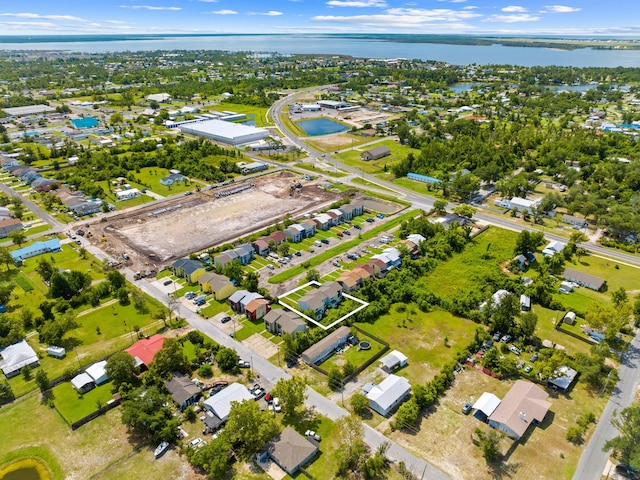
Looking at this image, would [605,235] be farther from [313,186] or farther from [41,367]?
[41,367]

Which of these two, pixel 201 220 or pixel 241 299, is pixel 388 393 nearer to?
pixel 241 299

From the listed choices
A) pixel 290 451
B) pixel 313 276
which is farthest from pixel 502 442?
pixel 313 276

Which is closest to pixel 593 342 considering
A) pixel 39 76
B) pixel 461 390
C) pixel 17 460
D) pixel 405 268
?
pixel 461 390

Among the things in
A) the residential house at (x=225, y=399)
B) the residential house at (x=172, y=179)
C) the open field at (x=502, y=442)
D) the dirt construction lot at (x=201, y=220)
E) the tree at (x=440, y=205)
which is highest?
the tree at (x=440, y=205)

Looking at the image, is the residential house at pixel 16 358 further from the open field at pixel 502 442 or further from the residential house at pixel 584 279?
the residential house at pixel 584 279

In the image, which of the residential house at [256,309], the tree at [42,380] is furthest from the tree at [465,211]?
the tree at [42,380]

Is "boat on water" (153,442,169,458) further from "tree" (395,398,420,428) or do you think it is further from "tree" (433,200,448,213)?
"tree" (433,200,448,213)

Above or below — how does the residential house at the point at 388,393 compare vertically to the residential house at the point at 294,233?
below

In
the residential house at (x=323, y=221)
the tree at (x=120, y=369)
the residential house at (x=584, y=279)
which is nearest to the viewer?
the tree at (x=120, y=369)
